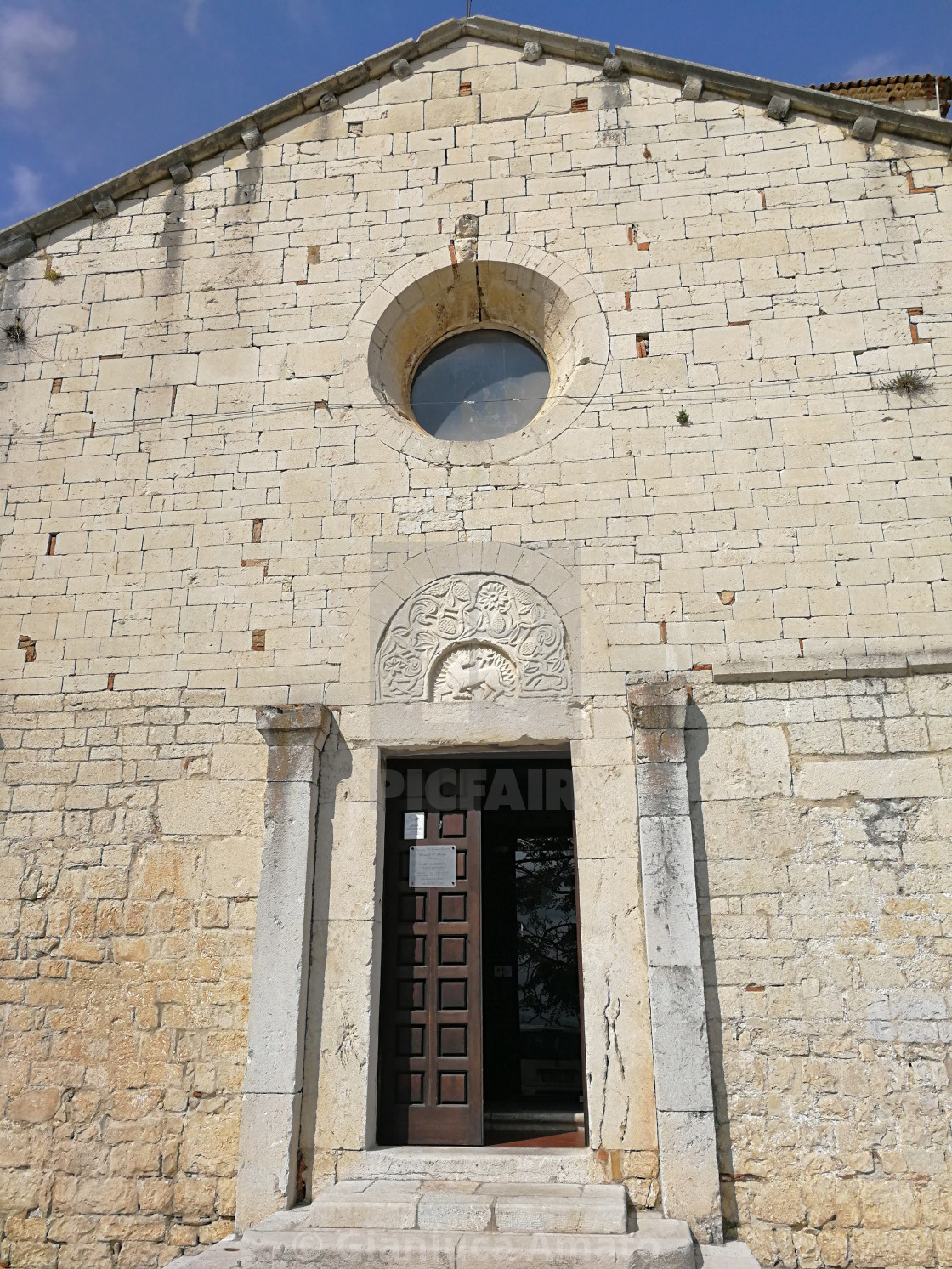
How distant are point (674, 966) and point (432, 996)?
4.70 ft

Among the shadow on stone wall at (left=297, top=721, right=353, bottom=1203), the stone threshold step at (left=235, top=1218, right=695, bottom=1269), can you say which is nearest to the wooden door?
the shadow on stone wall at (left=297, top=721, right=353, bottom=1203)

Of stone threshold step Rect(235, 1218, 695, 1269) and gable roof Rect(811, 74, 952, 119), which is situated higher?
gable roof Rect(811, 74, 952, 119)

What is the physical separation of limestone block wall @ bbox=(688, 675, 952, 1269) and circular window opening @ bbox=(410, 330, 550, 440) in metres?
2.41

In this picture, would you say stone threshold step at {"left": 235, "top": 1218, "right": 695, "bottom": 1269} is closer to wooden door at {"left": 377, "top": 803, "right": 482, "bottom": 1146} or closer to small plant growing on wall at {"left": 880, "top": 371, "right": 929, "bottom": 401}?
wooden door at {"left": 377, "top": 803, "right": 482, "bottom": 1146}

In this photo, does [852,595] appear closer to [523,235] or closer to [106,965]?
[523,235]

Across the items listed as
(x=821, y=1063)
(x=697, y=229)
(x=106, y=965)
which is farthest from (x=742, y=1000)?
(x=697, y=229)

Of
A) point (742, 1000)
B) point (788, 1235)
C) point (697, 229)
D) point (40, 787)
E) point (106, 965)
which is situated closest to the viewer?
point (788, 1235)

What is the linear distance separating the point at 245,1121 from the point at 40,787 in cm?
234

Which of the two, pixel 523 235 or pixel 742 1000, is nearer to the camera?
pixel 742 1000

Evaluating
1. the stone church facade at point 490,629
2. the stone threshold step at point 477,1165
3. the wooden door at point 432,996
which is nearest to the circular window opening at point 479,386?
the stone church facade at point 490,629

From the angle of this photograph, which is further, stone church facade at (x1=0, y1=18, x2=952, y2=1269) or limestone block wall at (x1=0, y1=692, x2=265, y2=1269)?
limestone block wall at (x1=0, y1=692, x2=265, y2=1269)

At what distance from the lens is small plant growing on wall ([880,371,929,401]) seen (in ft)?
19.5

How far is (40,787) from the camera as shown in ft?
19.2

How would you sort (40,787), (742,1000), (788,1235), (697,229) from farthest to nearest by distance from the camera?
(697,229) < (40,787) < (742,1000) < (788,1235)
